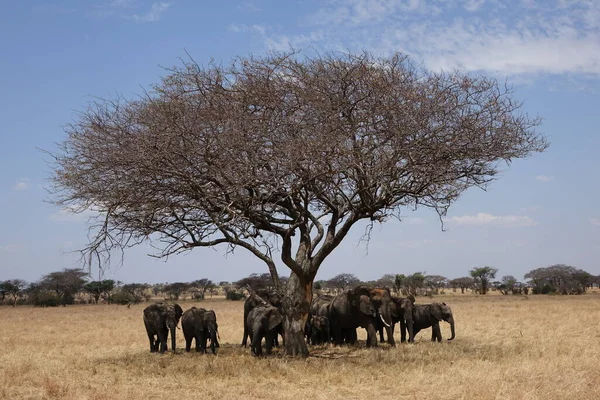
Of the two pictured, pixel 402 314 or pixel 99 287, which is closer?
pixel 402 314

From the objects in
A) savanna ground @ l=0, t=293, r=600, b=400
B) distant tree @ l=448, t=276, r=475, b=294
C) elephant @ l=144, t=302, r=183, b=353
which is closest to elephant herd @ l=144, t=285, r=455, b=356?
elephant @ l=144, t=302, r=183, b=353

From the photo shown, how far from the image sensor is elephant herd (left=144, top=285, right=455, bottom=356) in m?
16.7

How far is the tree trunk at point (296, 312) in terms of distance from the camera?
16141 millimetres

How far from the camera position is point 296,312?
53.7 feet

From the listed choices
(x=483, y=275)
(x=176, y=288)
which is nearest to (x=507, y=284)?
(x=483, y=275)

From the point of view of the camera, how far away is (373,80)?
15.3m

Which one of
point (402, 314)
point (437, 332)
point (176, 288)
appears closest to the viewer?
point (437, 332)

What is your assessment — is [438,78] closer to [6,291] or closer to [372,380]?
[372,380]

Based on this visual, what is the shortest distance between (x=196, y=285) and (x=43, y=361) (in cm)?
6867

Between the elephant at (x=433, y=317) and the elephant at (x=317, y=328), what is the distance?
301 centimetres

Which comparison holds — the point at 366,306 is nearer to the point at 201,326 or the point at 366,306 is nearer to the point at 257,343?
the point at 257,343

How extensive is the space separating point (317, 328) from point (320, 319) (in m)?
0.29

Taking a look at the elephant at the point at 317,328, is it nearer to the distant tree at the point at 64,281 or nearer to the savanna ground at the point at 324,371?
the savanna ground at the point at 324,371

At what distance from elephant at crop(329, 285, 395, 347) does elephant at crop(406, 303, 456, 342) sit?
196 centimetres
